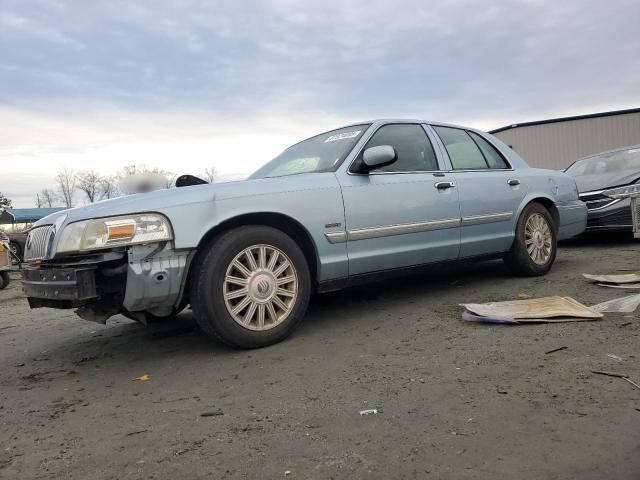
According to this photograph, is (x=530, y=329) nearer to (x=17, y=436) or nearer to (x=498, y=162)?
(x=498, y=162)

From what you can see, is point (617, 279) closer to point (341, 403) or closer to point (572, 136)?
point (341, 403)

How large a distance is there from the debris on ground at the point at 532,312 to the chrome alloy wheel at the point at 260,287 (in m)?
1.30

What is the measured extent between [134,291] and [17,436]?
93 centimetres

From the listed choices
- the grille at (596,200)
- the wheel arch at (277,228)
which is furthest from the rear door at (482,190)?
the grille at (596,200)

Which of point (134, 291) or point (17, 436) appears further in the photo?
point (134, 291)

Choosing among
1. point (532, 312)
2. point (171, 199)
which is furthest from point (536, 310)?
point (171, 199)

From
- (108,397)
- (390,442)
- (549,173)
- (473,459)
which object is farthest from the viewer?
(549,173)

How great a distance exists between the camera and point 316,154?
440 cm

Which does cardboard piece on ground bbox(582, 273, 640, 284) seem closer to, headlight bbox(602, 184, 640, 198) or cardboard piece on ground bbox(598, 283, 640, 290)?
cardboard piece on ground bbox(598, 283, 640, 290)

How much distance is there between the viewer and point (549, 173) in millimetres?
5512

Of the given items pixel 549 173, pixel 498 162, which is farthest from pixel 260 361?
pixel 549 173

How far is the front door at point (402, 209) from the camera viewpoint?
3.84 meters

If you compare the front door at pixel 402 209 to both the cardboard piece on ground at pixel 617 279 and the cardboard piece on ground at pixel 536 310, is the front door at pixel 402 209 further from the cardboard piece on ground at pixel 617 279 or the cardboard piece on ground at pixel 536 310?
the cardboard piece on ground at pixel 617 279

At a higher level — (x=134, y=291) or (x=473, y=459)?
(x=134, y=291)
